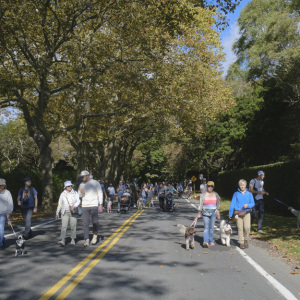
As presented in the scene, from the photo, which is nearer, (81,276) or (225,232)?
(81,276)

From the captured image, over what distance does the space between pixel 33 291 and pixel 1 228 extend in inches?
159

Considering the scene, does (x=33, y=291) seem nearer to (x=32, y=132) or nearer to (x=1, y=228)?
(x=1, y=228)

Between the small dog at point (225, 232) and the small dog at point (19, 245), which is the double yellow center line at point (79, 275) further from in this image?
the small dog at point (225, 232)

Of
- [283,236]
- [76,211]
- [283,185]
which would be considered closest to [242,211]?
[283,236]

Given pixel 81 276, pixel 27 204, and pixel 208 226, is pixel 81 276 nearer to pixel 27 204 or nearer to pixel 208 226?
pixel 208 226

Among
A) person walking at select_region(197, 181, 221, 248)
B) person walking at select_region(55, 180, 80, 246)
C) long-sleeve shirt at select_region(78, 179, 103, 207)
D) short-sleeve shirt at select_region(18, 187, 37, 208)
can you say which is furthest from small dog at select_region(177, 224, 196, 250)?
short-sleeve shirt at select_region(18, 187, 37, 208)

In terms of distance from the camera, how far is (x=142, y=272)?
7188 millimetres

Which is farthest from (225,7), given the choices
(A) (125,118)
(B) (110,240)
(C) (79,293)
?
(A) (125,118)

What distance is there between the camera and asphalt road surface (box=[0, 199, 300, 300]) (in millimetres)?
5836

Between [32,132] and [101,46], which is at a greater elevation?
[101,46]

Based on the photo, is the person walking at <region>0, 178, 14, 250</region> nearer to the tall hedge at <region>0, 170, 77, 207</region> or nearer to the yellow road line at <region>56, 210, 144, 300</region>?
the yellow road line at <region>56, 210, 144, 300</region>

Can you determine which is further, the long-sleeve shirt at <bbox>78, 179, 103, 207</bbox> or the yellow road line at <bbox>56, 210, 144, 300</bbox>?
the long-sleeve shirt at <bbox>78, 179, 103, 207</bbox>

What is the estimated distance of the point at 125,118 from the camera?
3247 centimetres

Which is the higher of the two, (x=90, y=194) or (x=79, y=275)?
(x=90, y=194)
